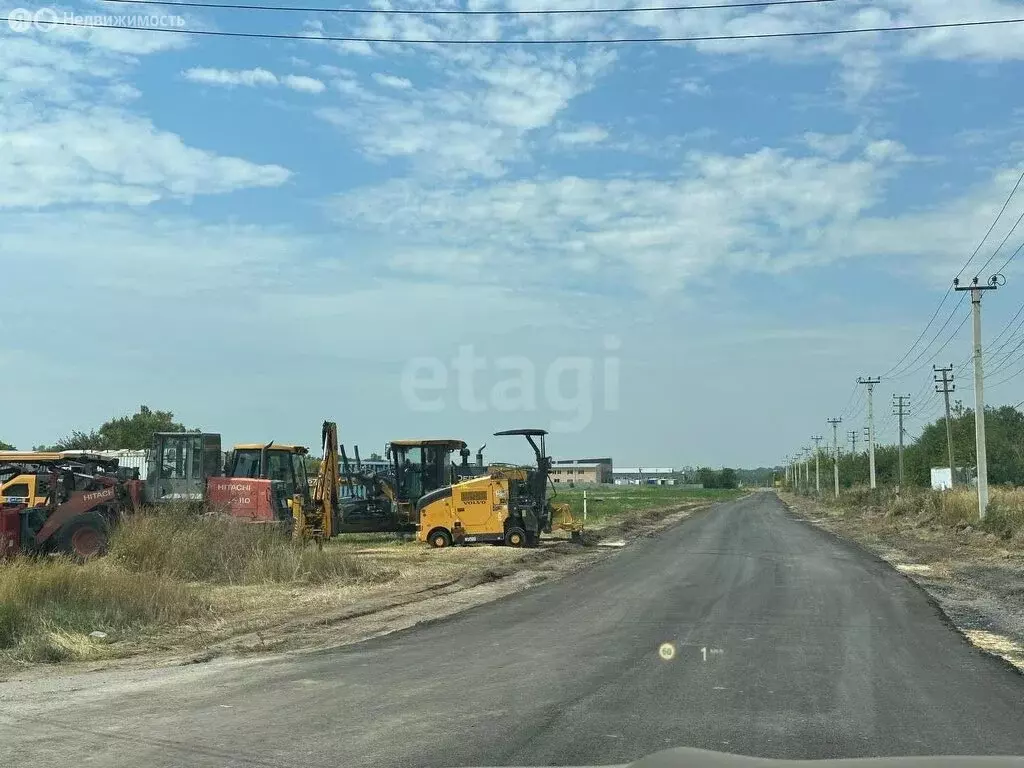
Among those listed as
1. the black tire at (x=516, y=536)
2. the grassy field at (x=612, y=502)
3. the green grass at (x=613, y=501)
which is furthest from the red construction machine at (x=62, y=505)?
the grassy field at (x=612, y=502)

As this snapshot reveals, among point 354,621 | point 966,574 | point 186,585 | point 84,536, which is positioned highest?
point 84,536

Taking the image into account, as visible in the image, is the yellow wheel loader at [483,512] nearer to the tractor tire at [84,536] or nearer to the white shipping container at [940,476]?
the tractor tire at [84,536]

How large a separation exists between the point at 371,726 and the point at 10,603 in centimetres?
714

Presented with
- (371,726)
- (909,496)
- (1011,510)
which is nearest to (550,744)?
(371,726)

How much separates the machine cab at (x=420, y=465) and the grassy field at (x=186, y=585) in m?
4.56

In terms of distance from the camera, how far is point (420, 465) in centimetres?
3136

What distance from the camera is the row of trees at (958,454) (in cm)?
7738

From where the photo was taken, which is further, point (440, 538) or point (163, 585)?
point (440, 538)

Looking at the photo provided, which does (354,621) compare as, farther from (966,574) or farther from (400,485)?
(400,485)

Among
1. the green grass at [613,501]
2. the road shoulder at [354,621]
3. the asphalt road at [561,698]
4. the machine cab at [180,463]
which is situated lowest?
the green grass at [613,501]

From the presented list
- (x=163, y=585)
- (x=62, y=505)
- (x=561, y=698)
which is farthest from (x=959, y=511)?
(x=561, y=698)

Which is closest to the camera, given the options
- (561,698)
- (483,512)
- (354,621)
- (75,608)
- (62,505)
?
(561,698)

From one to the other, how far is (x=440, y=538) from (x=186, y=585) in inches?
454

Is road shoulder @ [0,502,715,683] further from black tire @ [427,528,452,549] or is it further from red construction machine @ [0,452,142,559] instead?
red construction machine @ [0,452,142,559]
